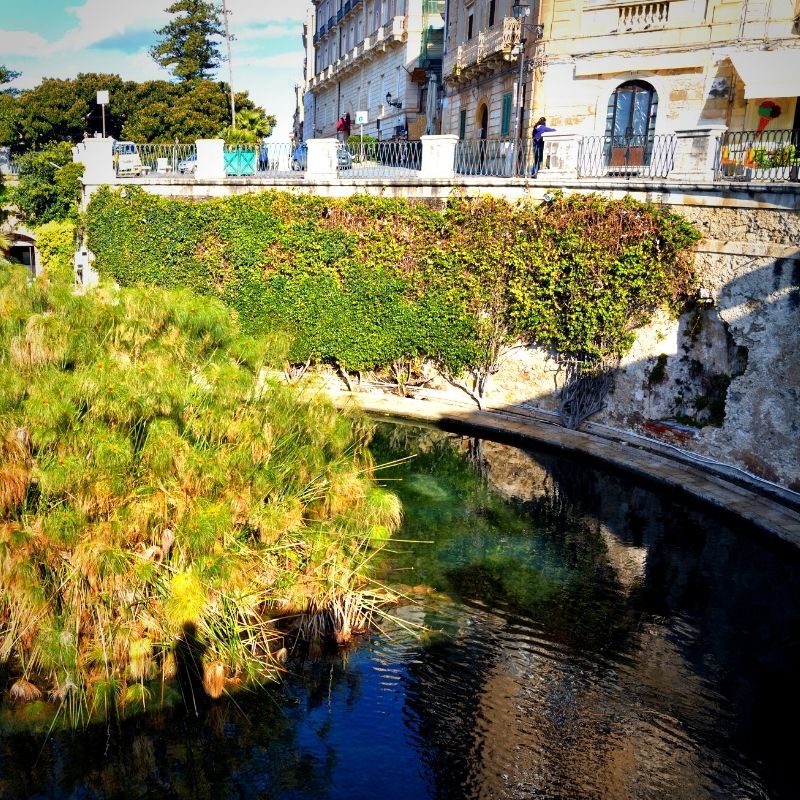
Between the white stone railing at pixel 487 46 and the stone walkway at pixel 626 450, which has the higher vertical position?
the white stone railing at pixel 487 46

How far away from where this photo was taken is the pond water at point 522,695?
7906 mm

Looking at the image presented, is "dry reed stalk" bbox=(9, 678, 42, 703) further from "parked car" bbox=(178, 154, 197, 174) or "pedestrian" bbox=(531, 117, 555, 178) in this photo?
"parked car" bbox=(178, 154, 197, 174)

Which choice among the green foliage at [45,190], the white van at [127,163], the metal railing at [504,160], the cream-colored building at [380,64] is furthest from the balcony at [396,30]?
the white van at [127,163]

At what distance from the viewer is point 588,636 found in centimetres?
1044

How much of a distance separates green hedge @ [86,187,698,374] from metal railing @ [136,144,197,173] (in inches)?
55.0

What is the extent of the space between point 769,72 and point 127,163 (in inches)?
656

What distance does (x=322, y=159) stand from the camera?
2064cm

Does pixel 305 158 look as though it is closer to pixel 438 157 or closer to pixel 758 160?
pixel 438 157

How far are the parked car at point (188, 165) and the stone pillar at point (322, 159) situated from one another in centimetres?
417

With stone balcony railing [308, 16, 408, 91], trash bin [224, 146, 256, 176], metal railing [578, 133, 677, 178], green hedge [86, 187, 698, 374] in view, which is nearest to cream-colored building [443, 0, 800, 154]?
metal railing [578, 133, 677, 178]

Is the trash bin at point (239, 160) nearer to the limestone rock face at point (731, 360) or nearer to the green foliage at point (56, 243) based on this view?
the green foliage at point (56, 243)

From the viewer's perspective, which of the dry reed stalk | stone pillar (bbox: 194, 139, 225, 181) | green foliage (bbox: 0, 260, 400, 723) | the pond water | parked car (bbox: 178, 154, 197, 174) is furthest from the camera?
parked car (bbox: 178, 154, 197, 174)

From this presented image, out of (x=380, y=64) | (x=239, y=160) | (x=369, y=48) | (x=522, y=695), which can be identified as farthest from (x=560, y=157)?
(x=380, y=64)

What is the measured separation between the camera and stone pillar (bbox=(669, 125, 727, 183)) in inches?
626
